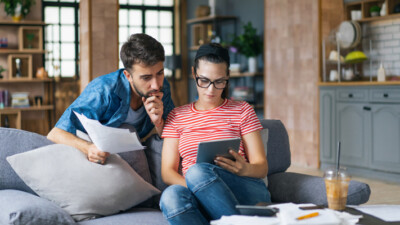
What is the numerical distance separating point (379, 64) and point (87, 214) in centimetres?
470

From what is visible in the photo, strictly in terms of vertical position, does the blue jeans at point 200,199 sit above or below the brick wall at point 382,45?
below

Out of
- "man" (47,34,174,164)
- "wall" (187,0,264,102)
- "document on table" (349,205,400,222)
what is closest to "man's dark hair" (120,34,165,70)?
"man" (47,34,174,164)

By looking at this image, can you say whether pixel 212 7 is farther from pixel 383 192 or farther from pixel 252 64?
pixel 383 192

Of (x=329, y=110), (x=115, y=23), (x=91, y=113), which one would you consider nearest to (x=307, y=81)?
(x=329, y=110)

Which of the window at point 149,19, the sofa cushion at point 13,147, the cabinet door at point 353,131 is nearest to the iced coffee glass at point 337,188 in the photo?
the sofa cushion at point 13,147

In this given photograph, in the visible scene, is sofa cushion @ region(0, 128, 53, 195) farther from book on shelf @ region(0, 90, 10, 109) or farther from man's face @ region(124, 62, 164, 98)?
book on shelf @ region(0, 90, 10, 109)

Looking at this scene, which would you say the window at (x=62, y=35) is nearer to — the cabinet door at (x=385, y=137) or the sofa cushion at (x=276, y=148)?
the cabinet door at (x=385, y=137)

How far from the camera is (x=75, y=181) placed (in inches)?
86.4

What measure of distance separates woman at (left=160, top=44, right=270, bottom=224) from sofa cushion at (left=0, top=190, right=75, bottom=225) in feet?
1.33

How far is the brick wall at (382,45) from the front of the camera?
582 centimetres

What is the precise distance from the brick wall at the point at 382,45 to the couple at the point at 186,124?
3.82 m

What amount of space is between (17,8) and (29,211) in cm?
607

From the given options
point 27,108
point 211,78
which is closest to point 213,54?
point 211,78

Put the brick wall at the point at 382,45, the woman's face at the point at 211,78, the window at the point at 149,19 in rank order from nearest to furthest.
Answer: the woman's face at the point at 211,78 → the brick wall at the point at 382,45 → the window at the point at 149,19
